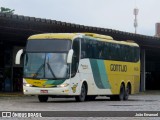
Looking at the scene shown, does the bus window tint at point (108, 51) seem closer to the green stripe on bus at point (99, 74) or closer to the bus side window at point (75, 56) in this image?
the green stripe on bus at point (99, 74)

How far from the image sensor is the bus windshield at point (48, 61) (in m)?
27.1

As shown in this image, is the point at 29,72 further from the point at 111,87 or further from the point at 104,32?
the point at 104,32

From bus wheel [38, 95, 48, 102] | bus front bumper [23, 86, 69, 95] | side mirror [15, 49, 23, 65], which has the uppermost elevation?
side mirror [15, 49, 23, 65]

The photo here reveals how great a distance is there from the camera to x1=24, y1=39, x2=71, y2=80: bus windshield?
2711 cm

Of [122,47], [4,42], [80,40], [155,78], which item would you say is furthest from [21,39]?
[155,78]

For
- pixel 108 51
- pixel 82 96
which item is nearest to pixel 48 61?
pixel 82 96

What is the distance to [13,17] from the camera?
37781mm

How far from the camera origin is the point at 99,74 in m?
30.8

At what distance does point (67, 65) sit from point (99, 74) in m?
4.01

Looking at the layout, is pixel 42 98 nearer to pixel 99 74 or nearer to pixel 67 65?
pixel 67 65

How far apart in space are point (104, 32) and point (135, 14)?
4390 centimetres

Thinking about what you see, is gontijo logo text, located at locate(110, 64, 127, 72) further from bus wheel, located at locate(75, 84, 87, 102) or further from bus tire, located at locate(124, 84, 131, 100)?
bus wheel, located at locate(75, 84, 87, 102)

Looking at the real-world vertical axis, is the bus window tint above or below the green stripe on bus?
above

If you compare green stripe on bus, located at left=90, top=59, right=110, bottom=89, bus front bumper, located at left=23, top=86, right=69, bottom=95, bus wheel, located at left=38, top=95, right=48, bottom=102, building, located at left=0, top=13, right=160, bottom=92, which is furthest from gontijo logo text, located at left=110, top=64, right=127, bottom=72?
building, located at left=0, top=13, right=160, bottom=92
